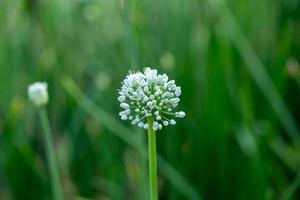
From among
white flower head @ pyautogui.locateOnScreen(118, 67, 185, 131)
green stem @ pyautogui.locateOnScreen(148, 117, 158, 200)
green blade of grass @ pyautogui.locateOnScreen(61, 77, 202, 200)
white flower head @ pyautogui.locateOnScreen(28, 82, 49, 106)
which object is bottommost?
green stem @ pyautogui.locateOnScreen(148, 117, 158, 200)

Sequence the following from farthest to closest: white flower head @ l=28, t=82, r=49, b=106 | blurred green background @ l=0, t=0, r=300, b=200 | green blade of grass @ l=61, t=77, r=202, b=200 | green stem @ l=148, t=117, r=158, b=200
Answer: blurred green background @ l=0, t=0, r=300, b=200, green blade of grass @ l=61, t=77, r=202, b=200, white flower head @ l=28, t=82, r=49, b=106, green stem @ l=148, t=117, r=158, b=200

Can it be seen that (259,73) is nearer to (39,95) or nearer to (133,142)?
(133,142)

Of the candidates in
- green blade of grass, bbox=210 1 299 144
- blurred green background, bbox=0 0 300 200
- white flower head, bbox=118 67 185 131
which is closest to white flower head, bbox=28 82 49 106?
blurred green background, bbox=0 0 300 200

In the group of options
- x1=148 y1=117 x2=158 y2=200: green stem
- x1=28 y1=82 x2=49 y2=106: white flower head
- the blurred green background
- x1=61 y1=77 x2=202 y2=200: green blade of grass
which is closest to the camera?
x1=148 y1=117 x2=158 y2=200: green stem

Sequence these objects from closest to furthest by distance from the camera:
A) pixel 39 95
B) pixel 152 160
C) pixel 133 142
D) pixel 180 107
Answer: pixel 152 160
pixel 39 95
pixel 133 142
pixel 180 107

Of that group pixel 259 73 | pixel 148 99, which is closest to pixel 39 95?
pixel 148 99

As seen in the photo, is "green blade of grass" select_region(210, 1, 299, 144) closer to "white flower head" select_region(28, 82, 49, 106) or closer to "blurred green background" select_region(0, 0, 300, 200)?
"blurred green background" select_region(0, 0, 300, 200)

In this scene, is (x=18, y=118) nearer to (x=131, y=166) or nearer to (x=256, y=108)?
(x=131, y=166)
